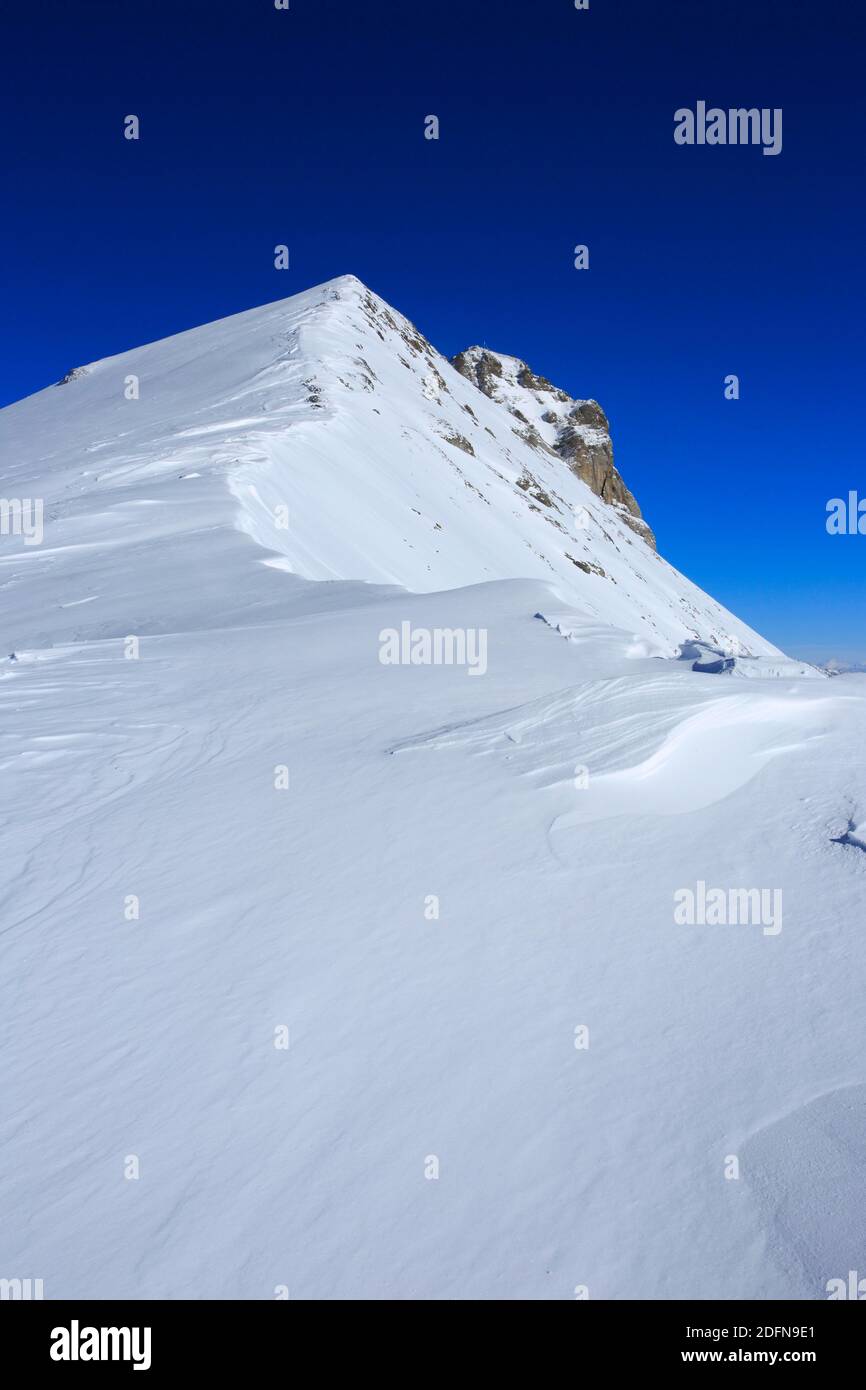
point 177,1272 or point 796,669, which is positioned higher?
point 796,669

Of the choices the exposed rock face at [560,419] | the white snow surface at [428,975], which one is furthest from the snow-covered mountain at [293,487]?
the exposed rock face at [560,419]

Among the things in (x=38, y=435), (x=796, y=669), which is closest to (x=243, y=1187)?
(x=796, y=669)

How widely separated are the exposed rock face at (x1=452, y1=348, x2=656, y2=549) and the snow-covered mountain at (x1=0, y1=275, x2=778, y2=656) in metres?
12.7

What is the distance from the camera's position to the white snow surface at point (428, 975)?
2178 mm

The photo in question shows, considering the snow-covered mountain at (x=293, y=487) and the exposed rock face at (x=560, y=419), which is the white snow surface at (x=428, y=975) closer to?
the snow-covered mountain at (x=293, y=487)

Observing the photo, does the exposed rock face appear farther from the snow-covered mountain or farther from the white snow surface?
the white snow surface

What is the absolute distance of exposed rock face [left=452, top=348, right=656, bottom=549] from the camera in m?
68.6

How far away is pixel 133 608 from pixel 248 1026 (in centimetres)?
777

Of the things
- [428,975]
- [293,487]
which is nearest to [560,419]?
[293,487]

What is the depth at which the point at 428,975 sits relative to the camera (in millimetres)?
3080

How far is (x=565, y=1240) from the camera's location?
83.8 inches

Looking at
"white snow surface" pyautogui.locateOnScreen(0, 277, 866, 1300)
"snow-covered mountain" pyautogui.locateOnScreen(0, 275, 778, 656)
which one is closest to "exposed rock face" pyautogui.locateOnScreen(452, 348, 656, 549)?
"snow-covered mountain" pyautogui.locateOnScreen(0, 275, 778, 656)

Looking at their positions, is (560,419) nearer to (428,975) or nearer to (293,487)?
(293,487)

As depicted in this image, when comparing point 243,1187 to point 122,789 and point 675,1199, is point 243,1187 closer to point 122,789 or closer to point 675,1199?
point 675,1199
